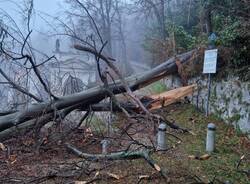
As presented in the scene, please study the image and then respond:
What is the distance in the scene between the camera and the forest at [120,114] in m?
4.23

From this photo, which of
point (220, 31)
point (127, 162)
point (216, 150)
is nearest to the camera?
point (127, 162)

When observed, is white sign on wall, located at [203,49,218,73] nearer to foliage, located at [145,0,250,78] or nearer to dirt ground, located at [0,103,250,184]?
foliage, located at [145,0,250,78]

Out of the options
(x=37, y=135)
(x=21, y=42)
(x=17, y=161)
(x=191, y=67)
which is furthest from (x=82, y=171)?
(x=191, y=67)

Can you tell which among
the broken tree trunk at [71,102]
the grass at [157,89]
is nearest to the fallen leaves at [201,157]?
the broken tree trunk at [71,102]

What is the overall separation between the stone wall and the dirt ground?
0.21 meters

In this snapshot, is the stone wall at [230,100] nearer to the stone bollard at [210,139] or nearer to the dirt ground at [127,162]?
the dirt ground at [127,162]

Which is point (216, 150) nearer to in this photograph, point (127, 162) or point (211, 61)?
point (127, 162)

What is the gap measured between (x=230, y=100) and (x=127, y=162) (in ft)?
10.3

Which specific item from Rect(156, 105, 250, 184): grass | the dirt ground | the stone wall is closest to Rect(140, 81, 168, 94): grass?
the stone wall

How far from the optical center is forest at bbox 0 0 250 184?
4230mm

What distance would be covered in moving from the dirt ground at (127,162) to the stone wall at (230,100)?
207 mm

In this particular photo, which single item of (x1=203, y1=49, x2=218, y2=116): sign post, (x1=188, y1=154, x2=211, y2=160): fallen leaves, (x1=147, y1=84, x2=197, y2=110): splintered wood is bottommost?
(x1=188, y1=154, x2=211, y2=160): fallen leaves

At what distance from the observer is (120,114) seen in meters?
7.52

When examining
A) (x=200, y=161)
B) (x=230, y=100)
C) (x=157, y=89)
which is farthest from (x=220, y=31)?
(x=157, y=89)
